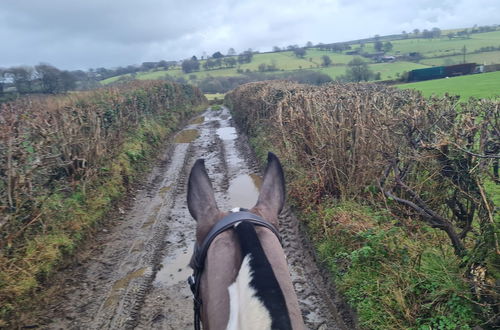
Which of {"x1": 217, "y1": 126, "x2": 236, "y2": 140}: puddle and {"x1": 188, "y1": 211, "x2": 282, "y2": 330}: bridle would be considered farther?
{"x1": 217, "y1": 126, "x2": 236, "y2": 140}: puddle

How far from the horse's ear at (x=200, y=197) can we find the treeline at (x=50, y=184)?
302 cm

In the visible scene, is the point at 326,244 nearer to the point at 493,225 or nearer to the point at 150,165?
the point at 493,225

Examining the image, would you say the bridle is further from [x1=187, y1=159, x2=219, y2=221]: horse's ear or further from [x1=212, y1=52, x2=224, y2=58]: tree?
[x1=212, y1=52, x2=224, y2=58]: tree

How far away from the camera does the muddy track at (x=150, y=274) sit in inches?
158

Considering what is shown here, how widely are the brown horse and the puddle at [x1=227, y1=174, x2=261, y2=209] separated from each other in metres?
5.23

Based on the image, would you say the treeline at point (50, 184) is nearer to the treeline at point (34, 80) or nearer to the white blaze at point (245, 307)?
the white blaze at point (245, 307)

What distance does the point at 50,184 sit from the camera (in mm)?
6168

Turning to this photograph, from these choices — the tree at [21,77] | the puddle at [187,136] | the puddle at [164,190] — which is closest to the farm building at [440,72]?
the puddle at [187,136]

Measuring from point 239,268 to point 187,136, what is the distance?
48.6ft

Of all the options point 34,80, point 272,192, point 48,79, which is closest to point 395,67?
point 48,79

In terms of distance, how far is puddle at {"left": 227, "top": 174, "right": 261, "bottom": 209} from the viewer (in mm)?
7586

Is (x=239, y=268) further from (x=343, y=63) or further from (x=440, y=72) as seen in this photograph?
(x=343, y=63)

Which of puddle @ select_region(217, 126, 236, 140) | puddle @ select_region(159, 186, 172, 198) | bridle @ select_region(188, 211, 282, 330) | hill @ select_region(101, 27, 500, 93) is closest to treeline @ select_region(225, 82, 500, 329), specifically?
bridle @ select_region(188, 211, 282, 330)

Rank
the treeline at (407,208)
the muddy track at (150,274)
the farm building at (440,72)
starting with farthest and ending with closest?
1. the farm building at (440,72)
2. the muddy track at (150,274)
3. the treeline at (407,208)
